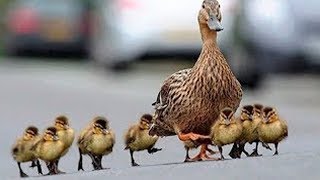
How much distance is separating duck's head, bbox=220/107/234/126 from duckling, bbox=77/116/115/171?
70cm

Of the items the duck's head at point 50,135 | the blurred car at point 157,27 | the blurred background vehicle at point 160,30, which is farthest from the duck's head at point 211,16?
the blurred car at point 157,27

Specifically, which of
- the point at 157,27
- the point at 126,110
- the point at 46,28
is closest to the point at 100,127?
the point at 126,110

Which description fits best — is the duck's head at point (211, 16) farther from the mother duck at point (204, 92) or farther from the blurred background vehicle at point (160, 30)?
the blurred background vehicle at point (160, 30)

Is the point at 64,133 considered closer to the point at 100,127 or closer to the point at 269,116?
the point at 100,127

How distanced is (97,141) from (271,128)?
0.86 metres

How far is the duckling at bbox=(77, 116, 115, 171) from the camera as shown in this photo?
7.42 m

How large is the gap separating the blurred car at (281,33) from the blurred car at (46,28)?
11.5 metres

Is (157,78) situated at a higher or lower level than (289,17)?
lower

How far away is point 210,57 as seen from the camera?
23.4 feet

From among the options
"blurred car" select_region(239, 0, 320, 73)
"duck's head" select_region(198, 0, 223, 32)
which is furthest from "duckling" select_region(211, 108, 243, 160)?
"blurred car" select_region(239, 0, 320, 73)

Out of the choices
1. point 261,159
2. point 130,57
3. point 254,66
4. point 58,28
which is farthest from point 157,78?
point 261,159

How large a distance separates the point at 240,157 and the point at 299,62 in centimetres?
1428

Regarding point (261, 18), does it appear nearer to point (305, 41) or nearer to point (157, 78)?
point (305, 41)

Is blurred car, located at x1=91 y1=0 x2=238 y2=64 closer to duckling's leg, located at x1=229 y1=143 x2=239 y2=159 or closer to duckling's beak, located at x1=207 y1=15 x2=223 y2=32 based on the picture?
duckling's leg, located at x1=229 y1=143 x2=239 y2=159
